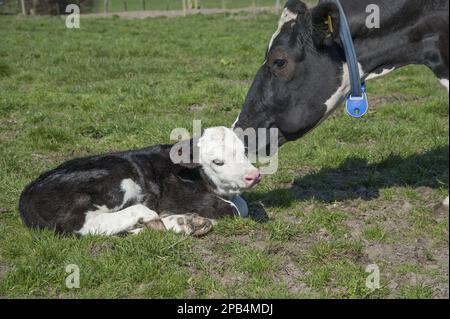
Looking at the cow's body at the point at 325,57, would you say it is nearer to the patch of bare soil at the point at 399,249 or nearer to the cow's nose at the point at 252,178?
the cow's nose at the point at 252,178

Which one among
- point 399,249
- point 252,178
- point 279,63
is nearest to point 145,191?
point 252,178

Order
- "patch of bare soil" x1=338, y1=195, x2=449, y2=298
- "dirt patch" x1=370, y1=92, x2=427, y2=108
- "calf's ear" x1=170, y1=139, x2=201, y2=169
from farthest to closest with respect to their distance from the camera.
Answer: "dirt patch" x1=370, y1=92, x2=427, y2=108 → "calf's ear" x1=170, y1=139, x2=201, y2=169 → "patch of bare soil" x1=338, y1=195, x2=449, y2=298

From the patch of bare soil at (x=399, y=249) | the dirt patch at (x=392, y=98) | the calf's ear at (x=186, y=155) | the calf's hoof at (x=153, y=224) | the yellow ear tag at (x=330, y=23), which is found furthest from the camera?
the dirt patch at (x=392, y=98)

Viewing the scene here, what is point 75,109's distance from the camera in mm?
10422

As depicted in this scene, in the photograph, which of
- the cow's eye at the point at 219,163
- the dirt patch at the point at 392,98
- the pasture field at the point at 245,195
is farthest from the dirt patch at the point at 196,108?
the cow's eye at the point at 219,163

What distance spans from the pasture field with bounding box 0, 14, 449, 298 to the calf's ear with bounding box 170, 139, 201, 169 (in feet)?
1.99

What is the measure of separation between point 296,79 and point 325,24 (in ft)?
1.79

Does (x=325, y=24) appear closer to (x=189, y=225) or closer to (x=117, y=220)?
(x=189, y=225)

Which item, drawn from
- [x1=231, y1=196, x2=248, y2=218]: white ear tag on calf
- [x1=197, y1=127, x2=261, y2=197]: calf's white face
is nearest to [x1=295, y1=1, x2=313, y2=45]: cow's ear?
[x1=197, y1=127, x2=261, y2=197]: calf's white face

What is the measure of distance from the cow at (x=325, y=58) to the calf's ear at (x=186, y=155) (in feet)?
1.59

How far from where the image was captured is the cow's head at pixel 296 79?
542 cm

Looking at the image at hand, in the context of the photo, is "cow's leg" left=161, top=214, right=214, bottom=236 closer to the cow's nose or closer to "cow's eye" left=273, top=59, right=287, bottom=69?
the cow's nose

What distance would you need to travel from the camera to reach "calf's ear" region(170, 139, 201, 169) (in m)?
5.61

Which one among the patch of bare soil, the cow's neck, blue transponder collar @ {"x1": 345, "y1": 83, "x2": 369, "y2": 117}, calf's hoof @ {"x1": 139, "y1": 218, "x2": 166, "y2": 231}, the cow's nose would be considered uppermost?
the cow's neck
